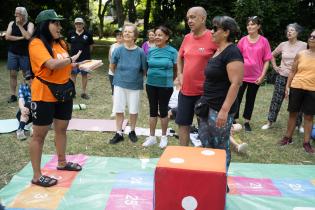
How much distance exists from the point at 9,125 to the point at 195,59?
3.35m

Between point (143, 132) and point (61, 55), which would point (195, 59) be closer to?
point (61, 55)

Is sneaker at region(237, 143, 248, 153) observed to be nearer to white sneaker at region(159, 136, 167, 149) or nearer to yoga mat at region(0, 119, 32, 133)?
white sneaker at region(159, 136, 167, 149)

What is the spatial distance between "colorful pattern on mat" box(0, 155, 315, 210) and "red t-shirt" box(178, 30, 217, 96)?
1.04 meters

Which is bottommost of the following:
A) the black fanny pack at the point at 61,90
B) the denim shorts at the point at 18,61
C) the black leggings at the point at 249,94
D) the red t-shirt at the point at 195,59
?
the black leggings at the point at 249,94

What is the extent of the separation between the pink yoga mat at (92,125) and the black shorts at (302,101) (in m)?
2.54

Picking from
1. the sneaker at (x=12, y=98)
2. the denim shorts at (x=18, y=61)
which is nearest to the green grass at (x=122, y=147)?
the sneaker at (x=12, y=98)

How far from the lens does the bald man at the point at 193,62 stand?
3789 millimetres

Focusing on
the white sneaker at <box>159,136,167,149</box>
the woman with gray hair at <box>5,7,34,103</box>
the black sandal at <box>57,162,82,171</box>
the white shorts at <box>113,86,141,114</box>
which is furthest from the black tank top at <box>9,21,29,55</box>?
the black sandal at <box>57,162,82,171</box>

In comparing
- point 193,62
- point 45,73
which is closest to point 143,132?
point 193,62

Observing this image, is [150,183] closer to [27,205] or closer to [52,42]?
[27,205]

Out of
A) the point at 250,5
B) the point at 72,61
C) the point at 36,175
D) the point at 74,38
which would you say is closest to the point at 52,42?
the point at 72,61

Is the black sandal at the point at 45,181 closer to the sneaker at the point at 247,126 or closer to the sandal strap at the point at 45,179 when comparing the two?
the sandal strap at the point at 45,179

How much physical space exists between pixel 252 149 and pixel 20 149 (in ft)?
10.1

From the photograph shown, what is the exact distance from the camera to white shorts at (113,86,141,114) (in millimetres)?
5137
